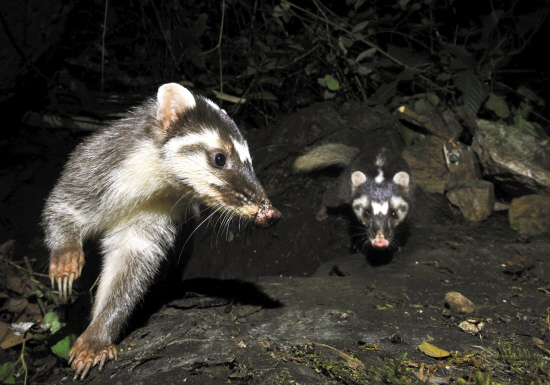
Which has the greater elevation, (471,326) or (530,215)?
(471,326)

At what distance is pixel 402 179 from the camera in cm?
529

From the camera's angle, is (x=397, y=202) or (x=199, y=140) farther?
(x=397, y=202)

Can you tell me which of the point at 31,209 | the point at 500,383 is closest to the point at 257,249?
the point at 31,209

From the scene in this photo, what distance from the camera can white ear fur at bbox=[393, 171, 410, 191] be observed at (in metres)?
5.27

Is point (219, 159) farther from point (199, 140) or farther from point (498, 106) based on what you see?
point (498, 106)

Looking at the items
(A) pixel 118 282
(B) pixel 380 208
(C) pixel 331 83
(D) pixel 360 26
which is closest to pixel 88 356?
(A) pixel 118 282

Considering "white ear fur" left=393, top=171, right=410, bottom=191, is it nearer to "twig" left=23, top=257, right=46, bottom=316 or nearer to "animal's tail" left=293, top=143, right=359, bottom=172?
"animal's tail" left=293, top=143, right=359, bottom=172

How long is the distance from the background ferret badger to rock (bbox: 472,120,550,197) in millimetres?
4557

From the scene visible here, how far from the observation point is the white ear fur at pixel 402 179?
5266mm

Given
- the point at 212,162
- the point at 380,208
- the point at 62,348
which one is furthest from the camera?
the point at 380,208

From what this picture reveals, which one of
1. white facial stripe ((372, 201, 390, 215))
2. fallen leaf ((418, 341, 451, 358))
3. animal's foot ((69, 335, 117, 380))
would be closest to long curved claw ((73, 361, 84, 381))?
animal's foot ((69, 335, 117, 380))

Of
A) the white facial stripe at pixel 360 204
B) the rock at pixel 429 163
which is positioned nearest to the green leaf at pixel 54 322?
the white facial stripe at pixel 360 204

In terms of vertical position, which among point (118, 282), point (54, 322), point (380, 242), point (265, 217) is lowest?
point (380, 242)

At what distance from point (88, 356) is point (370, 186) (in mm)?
3891
